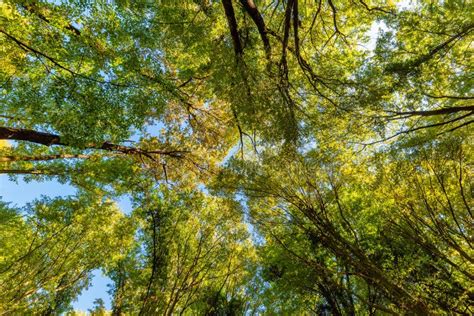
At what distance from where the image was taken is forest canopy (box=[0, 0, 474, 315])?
5.47 meters

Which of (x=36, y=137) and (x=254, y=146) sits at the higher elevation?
(x=254, y=146)

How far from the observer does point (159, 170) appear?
32.9ft

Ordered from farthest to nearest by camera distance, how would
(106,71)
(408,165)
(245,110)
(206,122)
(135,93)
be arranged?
(206,122) < (408,165) < (245,110) < (135,93) < (106,71)

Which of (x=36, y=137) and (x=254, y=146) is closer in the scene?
(x=36, y=137)

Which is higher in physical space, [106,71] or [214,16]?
[214,16]

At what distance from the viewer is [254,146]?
27.5 ft

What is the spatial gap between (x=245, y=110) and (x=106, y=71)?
3.28 meters

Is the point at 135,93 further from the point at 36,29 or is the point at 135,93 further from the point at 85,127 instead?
the point at 36,29

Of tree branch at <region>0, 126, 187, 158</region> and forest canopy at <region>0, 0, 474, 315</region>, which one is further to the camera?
tree branch at <region>0, 126, 187, 158</region>

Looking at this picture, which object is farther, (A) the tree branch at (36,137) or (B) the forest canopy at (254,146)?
(A) the tree branch at (36,137)

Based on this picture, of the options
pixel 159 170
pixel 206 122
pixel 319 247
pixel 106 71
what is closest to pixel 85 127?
pixel 106 71

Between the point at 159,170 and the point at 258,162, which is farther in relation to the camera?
the point at 159,170

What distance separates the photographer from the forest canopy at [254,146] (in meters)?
5.47

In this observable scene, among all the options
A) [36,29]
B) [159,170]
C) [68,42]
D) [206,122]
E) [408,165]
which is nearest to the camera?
[36,29]
